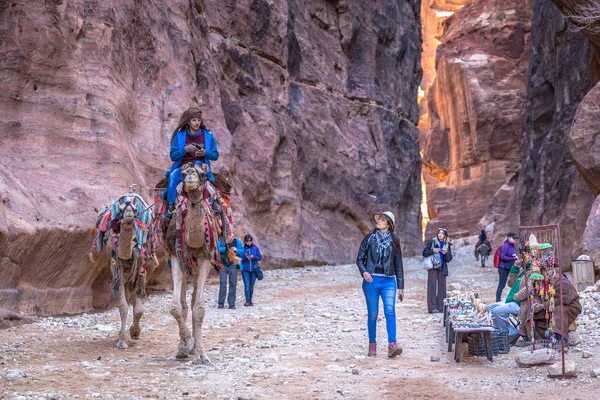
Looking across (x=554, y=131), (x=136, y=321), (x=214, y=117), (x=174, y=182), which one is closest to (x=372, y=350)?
(x=174, y=182)

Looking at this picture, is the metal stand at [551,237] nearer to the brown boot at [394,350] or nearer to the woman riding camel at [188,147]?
the brown boot at [394,350]

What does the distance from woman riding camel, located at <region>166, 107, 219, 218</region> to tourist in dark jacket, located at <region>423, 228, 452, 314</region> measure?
6527mm

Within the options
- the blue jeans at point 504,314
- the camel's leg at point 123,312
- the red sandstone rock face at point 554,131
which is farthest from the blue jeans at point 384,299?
the red sandstone rock face at point 554,131

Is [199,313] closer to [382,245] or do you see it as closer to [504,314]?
[382,245]

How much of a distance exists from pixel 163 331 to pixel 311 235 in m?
24.1

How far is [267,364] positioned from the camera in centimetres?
872

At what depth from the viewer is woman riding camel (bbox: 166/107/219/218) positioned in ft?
31.3

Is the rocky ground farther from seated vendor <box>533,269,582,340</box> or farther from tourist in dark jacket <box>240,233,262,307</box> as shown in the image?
tourist in dark jacket <box>240,233,262,307</box>

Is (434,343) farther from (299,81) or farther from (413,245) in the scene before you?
(413,245)

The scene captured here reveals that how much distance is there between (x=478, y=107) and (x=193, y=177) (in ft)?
222

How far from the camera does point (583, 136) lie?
2084cm

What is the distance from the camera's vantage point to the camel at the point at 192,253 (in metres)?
8.66

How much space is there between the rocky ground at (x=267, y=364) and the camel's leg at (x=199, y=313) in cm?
26

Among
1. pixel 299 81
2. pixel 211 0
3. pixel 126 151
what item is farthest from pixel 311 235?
pixel 126 151
